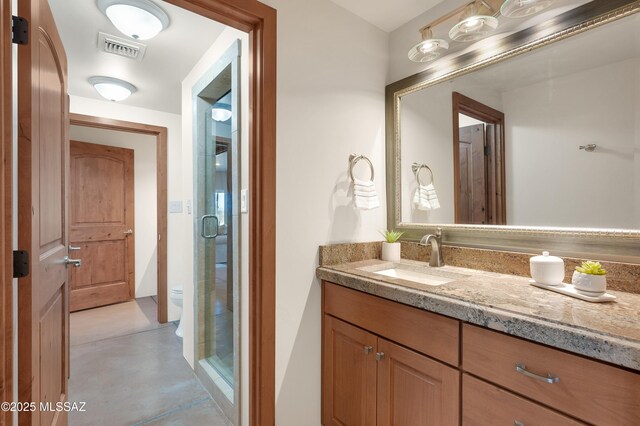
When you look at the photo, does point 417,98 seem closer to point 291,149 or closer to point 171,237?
point 291,149

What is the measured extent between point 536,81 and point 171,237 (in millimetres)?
3361

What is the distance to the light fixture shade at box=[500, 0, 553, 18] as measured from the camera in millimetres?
1147

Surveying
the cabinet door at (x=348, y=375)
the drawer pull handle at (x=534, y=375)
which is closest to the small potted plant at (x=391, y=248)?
the cabinet door at (x=348, y=375)

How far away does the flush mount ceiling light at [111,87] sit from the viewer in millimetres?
2527

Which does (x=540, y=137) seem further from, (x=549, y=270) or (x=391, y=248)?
(x=391, y=248)

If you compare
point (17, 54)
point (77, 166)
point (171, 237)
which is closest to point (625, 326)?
point (17, 54)

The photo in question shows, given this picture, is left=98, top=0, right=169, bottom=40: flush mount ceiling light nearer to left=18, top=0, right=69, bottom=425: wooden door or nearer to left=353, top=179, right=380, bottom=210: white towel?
left=18, top=0, right=69, bottom=425: wooden door

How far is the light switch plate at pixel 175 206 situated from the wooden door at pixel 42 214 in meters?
1.74

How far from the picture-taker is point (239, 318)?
160cm

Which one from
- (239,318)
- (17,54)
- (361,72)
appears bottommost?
(239,318)

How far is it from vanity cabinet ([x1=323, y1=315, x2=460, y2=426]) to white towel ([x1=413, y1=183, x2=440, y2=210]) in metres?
0.85

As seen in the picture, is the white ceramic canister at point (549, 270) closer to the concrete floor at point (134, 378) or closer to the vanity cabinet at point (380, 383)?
the vanity cabinet at point (380, 383)

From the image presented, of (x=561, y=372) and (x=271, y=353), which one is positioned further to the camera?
(x=271, y=353)

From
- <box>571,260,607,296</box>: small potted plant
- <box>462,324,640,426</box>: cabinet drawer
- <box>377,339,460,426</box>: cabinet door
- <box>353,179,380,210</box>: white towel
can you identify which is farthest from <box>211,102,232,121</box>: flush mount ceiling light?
<box>571,260,607,296</box>: small potted plant
